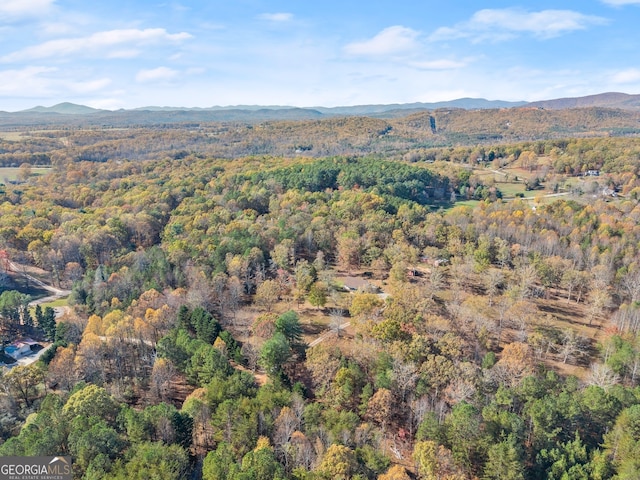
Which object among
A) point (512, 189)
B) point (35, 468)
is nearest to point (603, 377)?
point (35, 468)

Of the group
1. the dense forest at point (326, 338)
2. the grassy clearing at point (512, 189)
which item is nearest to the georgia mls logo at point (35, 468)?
the dense forest at point (326, 338)

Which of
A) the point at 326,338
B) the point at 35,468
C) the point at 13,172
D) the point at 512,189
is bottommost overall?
the point at 326,338

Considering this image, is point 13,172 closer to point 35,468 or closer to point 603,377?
point 35,468

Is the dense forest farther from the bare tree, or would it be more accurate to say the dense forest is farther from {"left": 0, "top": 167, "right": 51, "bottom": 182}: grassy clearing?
{"left": 0, "top": 167, "right": 51, "bottom": 182}: grassy clearing

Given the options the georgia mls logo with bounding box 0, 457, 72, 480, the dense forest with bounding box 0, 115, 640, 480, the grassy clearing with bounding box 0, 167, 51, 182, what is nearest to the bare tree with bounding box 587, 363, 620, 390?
the dense forest with bounding box 0, 115, 640, 480

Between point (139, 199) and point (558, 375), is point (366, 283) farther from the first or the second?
point (139, 199)

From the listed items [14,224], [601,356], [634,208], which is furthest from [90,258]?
[634,208]
